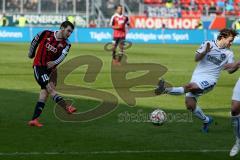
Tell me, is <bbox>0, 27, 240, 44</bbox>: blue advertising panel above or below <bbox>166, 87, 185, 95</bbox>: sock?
below

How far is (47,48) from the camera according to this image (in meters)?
13.2

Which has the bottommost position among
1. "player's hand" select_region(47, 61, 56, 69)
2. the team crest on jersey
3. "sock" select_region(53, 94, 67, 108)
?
"sock" select_region(53, 94, 67, 108)

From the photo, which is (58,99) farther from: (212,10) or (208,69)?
(212,10)

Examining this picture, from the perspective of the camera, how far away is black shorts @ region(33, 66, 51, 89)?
13.1 metres

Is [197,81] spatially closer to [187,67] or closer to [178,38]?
[187,67]

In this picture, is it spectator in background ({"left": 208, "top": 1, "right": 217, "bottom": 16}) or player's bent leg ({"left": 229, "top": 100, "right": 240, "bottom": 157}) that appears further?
spectator in background ({"left": 208, "top": 1, "right": 217, "bottom": 16})

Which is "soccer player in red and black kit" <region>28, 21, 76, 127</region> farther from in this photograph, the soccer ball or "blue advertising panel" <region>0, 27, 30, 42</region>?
"blue advertising panel" <region>0, 27, 30, 42</region>

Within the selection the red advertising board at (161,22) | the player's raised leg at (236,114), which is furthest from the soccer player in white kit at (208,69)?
the red advertising board at (161,22)

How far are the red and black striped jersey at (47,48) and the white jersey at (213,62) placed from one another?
263cm

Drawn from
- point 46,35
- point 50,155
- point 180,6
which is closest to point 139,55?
point 46,35

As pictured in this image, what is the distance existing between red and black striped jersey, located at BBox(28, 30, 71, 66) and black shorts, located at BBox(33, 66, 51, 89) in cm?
9

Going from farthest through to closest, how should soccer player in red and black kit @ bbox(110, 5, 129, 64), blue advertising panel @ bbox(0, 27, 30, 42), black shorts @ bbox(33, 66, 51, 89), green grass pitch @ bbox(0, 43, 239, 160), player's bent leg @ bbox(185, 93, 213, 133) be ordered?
blue advertising panel @ bbox(0, 27, 30, 42)
soccer player in red and black kit @ bbox(110, 5, 129, 64)
black shorts @ bbox(33, 66, 51, 89)
player's bent leg @ bbox(185, 93, 213, 133)
green grass pitch @ bbox(0, 43, 239, 160)

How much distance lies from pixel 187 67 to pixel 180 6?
3592cm

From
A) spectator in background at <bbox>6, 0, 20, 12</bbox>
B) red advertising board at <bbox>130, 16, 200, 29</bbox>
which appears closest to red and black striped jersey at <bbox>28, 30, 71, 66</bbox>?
red advertising board at <bbox>130, 16, 200, 29</bbox>
